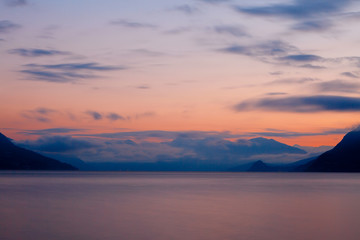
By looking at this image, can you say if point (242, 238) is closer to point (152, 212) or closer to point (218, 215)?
point (218, 215)

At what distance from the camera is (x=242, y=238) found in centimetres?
3378

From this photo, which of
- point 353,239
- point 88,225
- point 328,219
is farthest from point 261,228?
point 88,225

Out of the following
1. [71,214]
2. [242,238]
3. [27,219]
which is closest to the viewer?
[242,238]

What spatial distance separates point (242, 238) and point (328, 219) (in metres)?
15.9

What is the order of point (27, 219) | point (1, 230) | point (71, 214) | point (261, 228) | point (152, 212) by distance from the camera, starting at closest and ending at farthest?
point (1, 230), point (261, 228), point (27, 219), point (71, 214), point (152, 212)

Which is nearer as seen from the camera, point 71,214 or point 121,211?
point 71,214

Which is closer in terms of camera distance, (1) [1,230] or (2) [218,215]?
(1) [1,230]

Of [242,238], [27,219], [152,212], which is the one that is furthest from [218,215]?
[27,219]

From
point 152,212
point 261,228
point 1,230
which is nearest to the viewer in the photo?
point 1,230

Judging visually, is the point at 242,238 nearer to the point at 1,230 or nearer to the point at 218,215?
the point at 218,215

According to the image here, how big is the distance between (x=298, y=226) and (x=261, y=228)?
13.1 feet

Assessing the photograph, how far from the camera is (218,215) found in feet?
159

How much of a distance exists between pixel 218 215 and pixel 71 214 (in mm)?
15811

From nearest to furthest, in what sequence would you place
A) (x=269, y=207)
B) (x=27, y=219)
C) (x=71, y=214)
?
(x=27, y=219) < (x=71, y=214) < (x=269, y=207)
